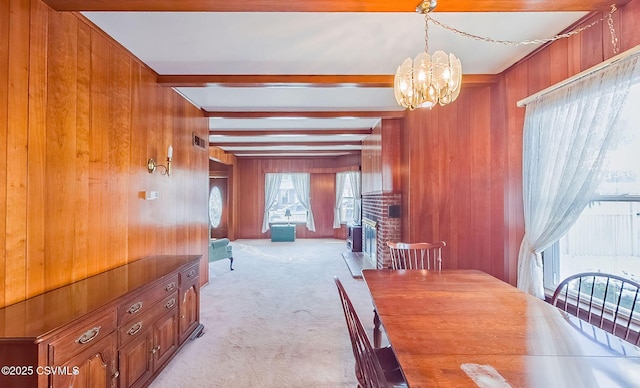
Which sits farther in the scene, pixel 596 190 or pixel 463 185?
pixel 463 185

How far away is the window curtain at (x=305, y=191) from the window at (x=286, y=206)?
147 millimetres

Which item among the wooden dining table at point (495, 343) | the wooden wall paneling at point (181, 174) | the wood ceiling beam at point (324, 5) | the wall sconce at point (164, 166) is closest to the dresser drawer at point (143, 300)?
the wall sconce at point (164, 166)

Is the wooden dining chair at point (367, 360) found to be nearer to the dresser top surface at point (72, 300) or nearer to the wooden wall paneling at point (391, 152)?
the dresser top surface at point (72, 300)

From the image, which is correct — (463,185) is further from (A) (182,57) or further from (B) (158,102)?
(B) (158,102)

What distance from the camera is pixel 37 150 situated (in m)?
1.67

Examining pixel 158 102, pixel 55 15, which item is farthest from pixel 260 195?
pixel 55 15

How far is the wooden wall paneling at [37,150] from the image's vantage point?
163cm

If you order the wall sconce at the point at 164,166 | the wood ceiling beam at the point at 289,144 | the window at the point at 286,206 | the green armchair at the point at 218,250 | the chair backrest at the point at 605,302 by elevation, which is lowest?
the green armchair at the point at 218,250

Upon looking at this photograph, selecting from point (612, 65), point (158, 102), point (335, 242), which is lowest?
point (335, 242)

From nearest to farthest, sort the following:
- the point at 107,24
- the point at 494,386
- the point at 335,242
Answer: the point at 494,386
the point at 107,24
the point at 335,242

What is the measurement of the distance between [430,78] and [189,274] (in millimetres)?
2443

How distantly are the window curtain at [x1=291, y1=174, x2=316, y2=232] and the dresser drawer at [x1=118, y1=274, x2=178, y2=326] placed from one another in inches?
257

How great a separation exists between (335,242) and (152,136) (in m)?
5.88

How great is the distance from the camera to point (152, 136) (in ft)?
9.53
